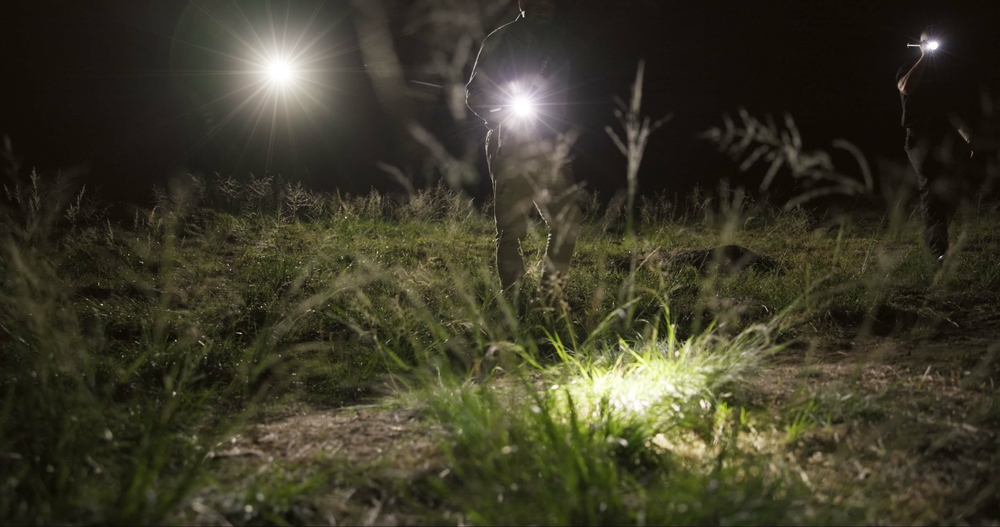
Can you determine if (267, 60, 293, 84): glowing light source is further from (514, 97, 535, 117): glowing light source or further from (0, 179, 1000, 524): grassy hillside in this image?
(514, 97, 535, 117): glowing light source

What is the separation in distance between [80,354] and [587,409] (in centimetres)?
171

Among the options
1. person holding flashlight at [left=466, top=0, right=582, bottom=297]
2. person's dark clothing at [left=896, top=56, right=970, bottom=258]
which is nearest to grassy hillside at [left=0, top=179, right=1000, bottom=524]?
person holding flashlight at [left=466, top=0, right=582, bottom=297]

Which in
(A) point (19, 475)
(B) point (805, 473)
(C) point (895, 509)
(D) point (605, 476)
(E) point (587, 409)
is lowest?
(C) point (895, 509)

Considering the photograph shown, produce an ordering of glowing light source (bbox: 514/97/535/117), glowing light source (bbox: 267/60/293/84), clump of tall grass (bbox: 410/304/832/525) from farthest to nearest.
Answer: glowing light source (bbox: 267/60/293/84) → glowing light source (bbox: 514/97/535/117) → clump of tall grass (bbox: 410/304/832/525)

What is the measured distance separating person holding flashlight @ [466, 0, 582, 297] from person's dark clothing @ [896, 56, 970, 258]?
8.24 ft

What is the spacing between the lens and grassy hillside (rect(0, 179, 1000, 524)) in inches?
52.7

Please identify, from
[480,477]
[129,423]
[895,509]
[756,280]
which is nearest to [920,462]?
[895,509]

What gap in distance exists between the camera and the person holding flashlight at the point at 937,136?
157 inches

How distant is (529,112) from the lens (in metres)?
3.04

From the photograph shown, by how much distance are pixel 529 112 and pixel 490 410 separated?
1.76m

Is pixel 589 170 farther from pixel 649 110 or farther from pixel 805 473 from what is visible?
pixel 805 473

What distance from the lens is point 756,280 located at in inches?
150

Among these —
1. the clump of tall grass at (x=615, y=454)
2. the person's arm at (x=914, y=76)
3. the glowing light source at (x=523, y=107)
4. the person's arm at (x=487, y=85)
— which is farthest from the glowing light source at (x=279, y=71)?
the clump of tall grass at (x=615, y=454)

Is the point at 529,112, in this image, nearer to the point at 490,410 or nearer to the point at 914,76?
the point at 490,410
